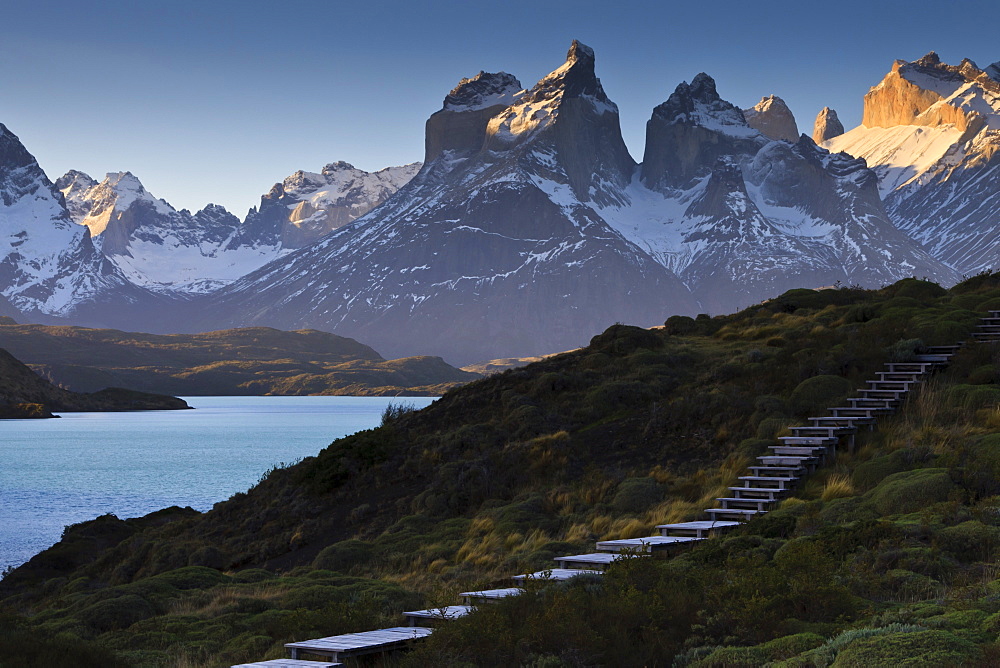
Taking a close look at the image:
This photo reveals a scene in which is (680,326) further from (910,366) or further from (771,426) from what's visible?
(771,426)

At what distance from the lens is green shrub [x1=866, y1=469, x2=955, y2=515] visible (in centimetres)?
1783

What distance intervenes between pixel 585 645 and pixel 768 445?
49.1ft

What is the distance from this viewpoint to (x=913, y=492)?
18.2 meters

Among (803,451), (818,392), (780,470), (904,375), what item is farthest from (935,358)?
(780,470)

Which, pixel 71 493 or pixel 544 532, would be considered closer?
pixel 544 532

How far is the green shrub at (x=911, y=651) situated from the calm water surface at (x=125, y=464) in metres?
37.3

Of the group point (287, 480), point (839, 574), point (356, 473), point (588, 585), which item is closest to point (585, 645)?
point (588, 585)

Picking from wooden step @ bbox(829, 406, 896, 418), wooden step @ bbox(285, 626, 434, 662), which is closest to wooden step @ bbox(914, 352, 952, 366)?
wooden step @ bbox(829, 406, 896, 418)

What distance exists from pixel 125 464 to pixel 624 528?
Result: 7017 cm

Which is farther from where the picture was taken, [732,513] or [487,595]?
[732,513]

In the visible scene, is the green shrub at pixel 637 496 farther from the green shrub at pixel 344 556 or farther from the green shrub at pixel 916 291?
the green shrub at pixel 916 291

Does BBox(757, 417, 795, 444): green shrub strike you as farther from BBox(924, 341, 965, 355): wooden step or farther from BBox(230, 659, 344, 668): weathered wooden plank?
BBox(230, 659, 344, 668): weathered wooden plank

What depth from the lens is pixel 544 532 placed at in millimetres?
22359

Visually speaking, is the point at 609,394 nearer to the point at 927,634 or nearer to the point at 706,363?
the point at 706,363
